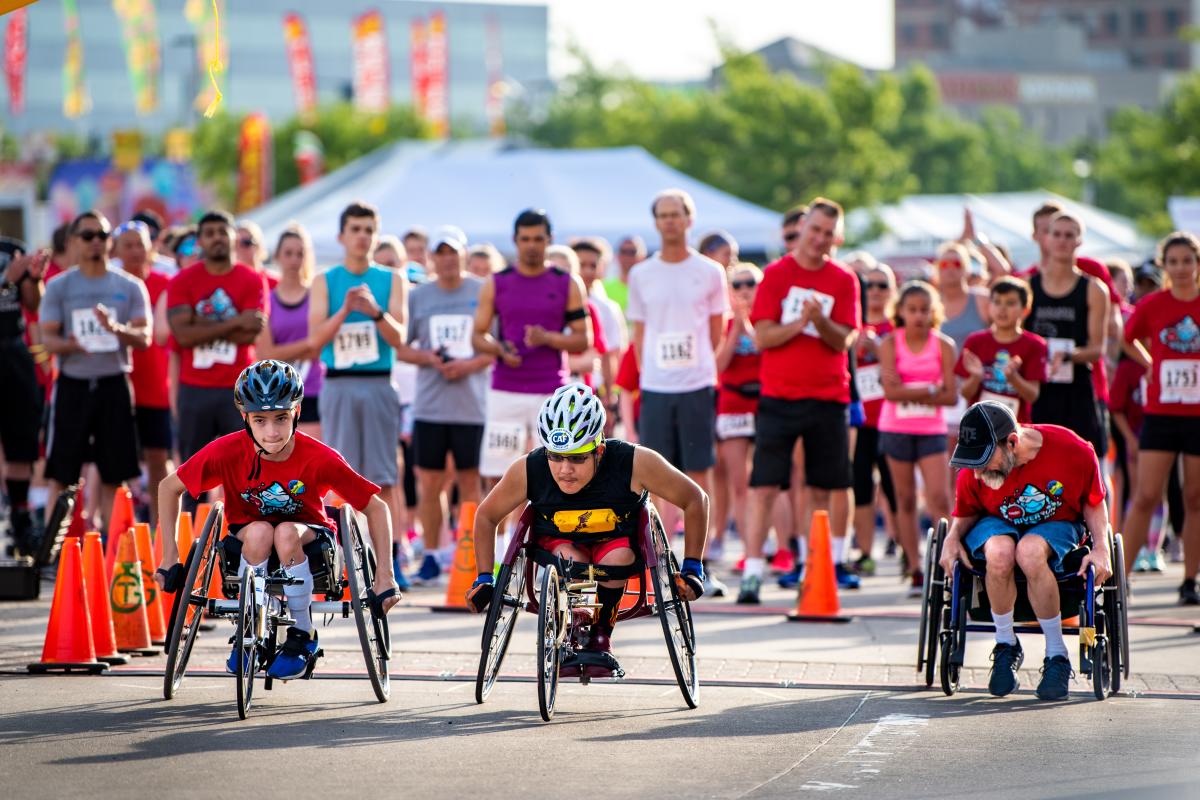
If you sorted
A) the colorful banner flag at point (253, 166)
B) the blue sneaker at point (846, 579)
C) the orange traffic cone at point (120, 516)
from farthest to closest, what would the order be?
the colorful banner flag at point (253, 166) → the blue sneaker at point (846, 579) → the orange traffic cone at point (120, 516)

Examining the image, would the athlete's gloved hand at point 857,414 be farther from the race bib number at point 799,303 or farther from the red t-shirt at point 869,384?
the race bib number at point 799,303

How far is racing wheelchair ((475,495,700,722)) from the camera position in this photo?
8.23m

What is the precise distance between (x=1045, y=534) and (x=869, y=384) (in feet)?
16.9

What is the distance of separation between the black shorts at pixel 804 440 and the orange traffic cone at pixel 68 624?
4.45m

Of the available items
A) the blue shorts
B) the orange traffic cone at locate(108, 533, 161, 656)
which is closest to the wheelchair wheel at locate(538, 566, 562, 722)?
the blue shorts

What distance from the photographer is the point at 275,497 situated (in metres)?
8.72

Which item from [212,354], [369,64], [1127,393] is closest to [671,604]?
[212,354]

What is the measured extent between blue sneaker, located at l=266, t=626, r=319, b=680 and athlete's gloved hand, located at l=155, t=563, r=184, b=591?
0.50 m

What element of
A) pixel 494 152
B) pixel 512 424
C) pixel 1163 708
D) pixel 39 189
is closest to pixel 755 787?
pixel 1163 708

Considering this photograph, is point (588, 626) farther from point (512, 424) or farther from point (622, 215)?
point (622, 215)

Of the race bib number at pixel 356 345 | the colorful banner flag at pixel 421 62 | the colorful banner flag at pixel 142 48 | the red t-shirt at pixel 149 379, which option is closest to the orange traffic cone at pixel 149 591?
the race bib number at pixel 356 345

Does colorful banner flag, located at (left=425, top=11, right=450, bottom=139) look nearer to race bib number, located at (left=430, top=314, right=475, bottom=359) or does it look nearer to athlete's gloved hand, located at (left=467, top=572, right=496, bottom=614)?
race bib number, located at (left=430, top=314, right=475, bottom=359)

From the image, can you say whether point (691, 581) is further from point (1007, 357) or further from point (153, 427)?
point (153, 427)

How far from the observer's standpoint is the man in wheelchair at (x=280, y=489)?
8.57 metres
